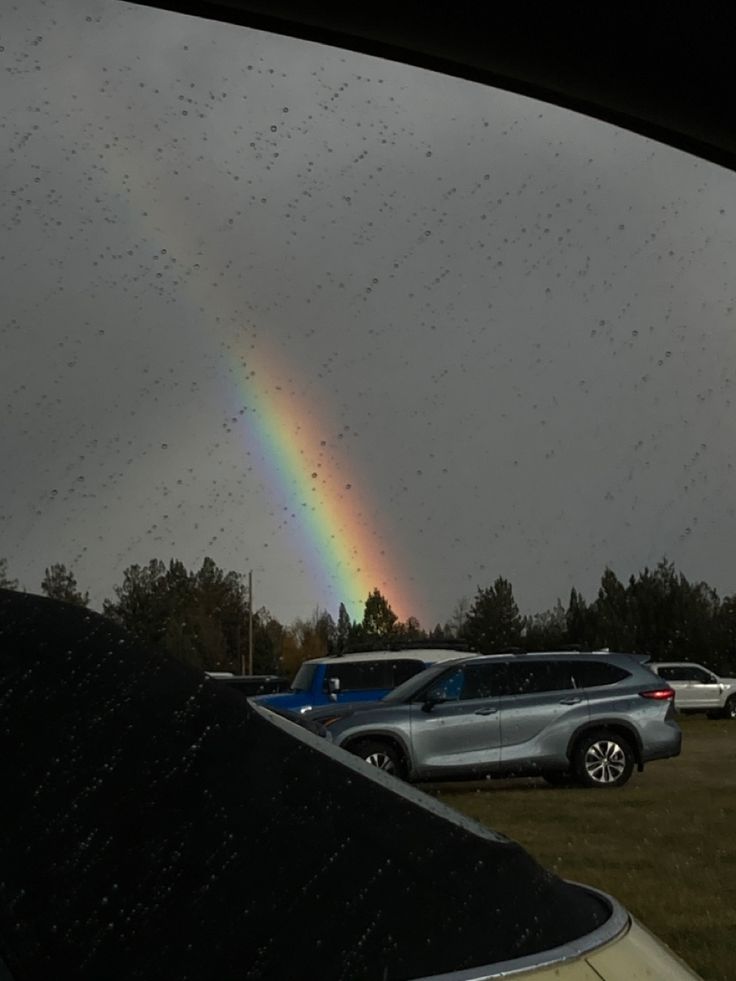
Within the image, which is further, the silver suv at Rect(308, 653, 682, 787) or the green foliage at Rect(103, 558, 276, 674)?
the silver suv at Rect(308, 653, 682, 787)

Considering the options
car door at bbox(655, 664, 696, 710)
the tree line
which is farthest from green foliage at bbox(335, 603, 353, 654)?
car door at bbox(655, 664, 696, 710)

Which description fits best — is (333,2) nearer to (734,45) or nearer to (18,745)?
(734,45)

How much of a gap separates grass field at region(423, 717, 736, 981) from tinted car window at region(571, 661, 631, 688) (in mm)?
1262

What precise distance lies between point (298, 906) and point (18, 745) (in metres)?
0.40

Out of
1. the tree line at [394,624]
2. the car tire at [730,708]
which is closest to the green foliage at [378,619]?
the tree line at [394,624]

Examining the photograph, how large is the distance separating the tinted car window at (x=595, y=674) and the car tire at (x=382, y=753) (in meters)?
2.48

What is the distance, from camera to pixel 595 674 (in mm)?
14992

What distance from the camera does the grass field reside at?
6250 mm

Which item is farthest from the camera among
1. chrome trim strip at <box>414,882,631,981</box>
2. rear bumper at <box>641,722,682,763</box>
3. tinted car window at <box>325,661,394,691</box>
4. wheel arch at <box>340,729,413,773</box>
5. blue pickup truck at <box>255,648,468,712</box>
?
tinted car window at <box>325,661,394,691</box>

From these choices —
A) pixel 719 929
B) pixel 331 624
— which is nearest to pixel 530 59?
pixel 719 929

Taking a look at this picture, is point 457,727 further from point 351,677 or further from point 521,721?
point 351,677

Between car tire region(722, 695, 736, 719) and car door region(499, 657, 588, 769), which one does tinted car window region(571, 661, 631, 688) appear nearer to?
car door region(499, 657, 588, 769)

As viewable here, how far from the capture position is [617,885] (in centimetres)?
747

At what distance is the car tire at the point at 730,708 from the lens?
114ft
